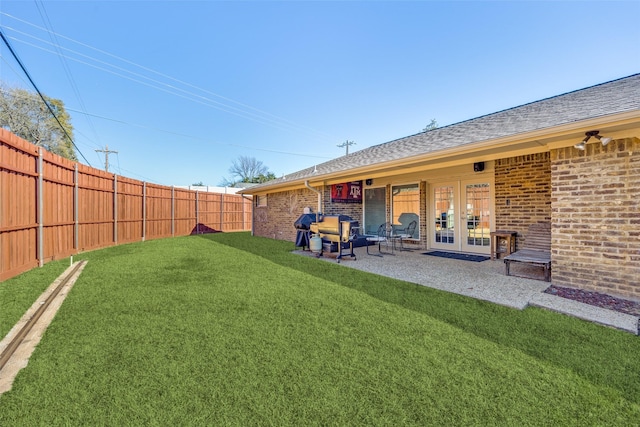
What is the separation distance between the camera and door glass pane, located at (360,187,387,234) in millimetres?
9906

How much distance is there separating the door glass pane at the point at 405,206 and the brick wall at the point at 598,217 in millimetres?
4475

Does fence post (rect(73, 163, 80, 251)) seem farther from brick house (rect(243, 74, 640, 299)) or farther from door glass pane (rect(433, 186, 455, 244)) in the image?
door glass pane (rect(433, 186, 455, 244))

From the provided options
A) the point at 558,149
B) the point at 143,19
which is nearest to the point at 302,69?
the point at 143,19

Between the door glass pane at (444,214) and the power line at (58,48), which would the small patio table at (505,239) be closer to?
the door glass pane at (444,214)

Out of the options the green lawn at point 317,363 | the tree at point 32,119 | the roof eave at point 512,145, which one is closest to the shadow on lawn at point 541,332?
the green lawn at point 317,363

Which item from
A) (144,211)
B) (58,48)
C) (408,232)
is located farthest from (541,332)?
(58,48)

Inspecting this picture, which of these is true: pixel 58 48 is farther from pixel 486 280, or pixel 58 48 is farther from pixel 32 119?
pixel 486 280

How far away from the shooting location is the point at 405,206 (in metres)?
9.16

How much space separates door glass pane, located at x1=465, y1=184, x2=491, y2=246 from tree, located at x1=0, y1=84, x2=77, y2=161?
71.4 ft

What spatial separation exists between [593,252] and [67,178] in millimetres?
11392

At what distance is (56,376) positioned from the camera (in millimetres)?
2096

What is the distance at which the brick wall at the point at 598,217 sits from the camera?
3.74 m

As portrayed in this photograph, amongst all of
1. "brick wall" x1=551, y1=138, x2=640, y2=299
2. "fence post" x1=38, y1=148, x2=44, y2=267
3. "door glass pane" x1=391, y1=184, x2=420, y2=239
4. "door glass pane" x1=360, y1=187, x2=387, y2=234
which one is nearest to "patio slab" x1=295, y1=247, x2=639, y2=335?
"brick wall" x1=551, y1=138, x2=640, y2=299

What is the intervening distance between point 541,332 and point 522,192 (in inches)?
194
